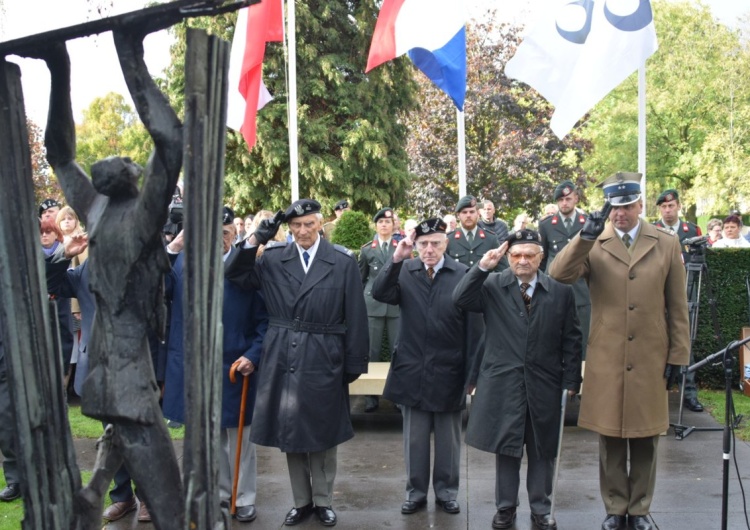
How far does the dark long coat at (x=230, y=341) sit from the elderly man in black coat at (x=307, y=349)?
0.58ft

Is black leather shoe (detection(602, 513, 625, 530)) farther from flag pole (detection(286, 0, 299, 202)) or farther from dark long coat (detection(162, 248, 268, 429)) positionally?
flag pole (detection(286, 0, 299, 202))

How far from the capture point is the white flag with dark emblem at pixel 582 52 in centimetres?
925

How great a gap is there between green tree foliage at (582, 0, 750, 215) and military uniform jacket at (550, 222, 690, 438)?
96.5 ft

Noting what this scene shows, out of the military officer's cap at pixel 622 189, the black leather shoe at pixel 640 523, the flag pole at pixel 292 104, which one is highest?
the flag pole at pixel 292 104

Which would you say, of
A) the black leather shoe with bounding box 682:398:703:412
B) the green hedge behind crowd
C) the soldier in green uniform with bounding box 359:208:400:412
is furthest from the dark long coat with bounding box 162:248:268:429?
the green hedge behind crowd

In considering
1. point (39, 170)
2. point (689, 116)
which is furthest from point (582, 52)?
point (689, 116)

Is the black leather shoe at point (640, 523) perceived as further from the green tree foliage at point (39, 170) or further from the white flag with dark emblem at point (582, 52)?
the green tree foliage at point (39, 170)

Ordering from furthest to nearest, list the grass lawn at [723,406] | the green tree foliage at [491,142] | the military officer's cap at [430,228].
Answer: the green tree foliage at [491,142], the grass lawn at [723,406], the military officer's cap at [430,228]

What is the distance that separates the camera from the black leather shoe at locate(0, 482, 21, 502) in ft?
21.4

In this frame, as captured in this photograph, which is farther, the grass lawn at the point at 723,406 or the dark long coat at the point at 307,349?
the grass lawn at the point at 723,406

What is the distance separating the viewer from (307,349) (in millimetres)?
5848

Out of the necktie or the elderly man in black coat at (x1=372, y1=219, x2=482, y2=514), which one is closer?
the necktie

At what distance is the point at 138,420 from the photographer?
3.74 metres

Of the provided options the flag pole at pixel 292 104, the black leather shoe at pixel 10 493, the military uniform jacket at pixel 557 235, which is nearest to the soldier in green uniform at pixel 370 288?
the military uniform jacket at pixel 557 235
